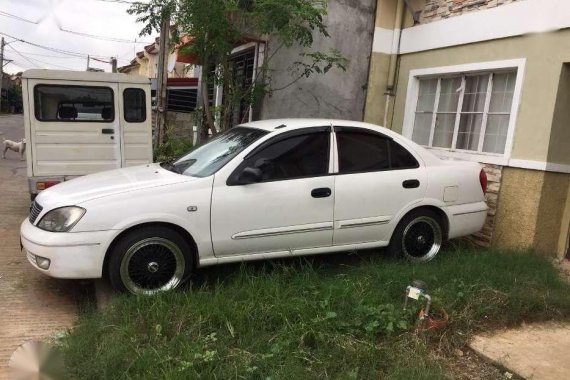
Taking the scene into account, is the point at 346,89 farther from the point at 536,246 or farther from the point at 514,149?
the point at 536,246

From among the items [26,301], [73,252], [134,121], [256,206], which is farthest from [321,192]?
[134,121]

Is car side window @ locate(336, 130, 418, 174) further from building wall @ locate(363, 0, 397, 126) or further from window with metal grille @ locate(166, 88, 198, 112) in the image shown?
window with metal grille @ locate(166, 88, 198, 112)

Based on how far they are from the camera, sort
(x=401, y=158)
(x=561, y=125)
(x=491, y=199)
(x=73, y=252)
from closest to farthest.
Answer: (x=73, y=252) → (x=401, y=158) → (x=561, y=125) → (x=491, y=199)

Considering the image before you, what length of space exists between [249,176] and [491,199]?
372cm

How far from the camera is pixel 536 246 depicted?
20.4ft

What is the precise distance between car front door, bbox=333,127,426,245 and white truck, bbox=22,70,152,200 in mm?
3739

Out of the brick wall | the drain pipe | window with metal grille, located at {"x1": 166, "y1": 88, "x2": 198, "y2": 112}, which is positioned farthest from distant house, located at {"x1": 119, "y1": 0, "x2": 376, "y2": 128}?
window with metal grille, located at {"x1": 166, "y1": 88, "x2": 198, "y2": 112}

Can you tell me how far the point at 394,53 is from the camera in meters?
9.03

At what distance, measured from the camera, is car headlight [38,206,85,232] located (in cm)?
418

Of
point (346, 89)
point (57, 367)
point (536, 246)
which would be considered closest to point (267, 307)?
point (57, 367)

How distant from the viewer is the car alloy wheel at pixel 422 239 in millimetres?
5543

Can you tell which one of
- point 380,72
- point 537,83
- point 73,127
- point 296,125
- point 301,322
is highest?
point 380,72

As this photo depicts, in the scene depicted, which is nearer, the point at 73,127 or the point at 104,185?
the point at 104,185

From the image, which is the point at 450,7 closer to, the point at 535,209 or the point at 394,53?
the point at 394,53
